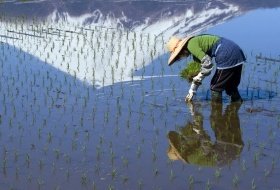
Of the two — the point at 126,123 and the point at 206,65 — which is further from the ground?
the point at 206,65

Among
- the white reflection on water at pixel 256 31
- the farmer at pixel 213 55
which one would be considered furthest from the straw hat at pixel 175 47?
the white reflection on water at pixel 256 31

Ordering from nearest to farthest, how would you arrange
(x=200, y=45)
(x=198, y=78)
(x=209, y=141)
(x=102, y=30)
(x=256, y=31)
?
(x=209, y=141)
(x=200, y=45)
(x=198, y=78)
(x=256, y=31)
(x=102, y=30)

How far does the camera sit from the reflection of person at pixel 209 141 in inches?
196

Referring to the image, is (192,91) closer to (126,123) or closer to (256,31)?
(126,123)

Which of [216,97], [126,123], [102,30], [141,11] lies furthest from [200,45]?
[141,11]

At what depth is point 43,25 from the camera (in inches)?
487

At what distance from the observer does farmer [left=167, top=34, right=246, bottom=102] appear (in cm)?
635

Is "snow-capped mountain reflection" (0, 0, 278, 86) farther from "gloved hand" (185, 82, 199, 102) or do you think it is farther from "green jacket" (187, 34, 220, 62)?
"green jacket" (187, 34, 220, 62)

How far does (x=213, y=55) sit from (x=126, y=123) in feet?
4.52

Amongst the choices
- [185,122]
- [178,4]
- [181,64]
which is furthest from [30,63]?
[178,4]

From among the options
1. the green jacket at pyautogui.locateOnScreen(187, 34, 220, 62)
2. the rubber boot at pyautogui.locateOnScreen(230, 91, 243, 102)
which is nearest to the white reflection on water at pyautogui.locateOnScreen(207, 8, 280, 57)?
the rubber boot at pyautogui.locateOnScreen(230, 91, 243, 102)

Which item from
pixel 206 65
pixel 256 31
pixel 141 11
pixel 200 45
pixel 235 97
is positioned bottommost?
pixel 235 97

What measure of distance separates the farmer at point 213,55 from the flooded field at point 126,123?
26cm

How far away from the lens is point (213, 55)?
6527 millimetres
